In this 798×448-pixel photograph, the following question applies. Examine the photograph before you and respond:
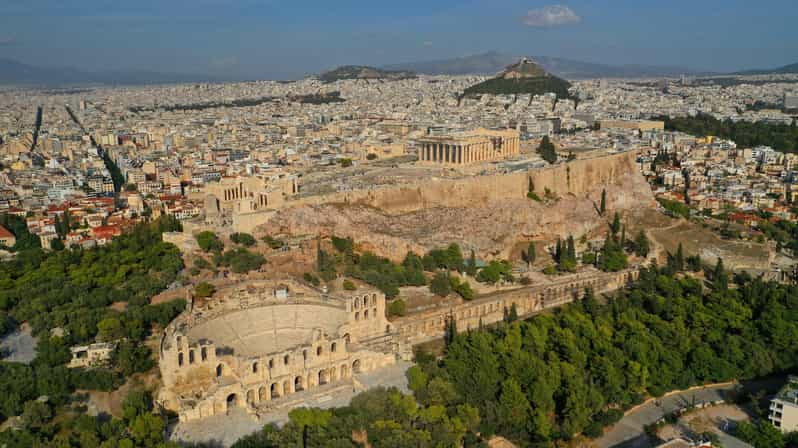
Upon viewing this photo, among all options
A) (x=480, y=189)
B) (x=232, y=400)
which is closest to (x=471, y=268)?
(x=480, y=189)

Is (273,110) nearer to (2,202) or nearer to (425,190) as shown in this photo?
(2,202)

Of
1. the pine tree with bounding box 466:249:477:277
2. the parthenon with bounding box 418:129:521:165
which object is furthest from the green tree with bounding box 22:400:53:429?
the parthenon with bounding box 418:129:521:165

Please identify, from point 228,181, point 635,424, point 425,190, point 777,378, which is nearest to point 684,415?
point 635,424

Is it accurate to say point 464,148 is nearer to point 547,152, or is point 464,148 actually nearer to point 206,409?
point 547,152

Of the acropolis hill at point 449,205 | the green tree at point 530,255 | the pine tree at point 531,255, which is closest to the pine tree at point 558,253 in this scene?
the green tree at point 530,255

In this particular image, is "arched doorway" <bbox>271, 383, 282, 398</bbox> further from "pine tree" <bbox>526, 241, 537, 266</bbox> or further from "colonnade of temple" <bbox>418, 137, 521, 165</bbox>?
"colonnade of temple" <bbox>418, 137, 521, 165</bbox>

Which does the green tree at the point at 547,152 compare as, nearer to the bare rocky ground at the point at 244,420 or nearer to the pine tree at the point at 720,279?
the pine tree at the point at 720,279

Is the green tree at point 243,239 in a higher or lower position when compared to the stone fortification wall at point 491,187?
lower
